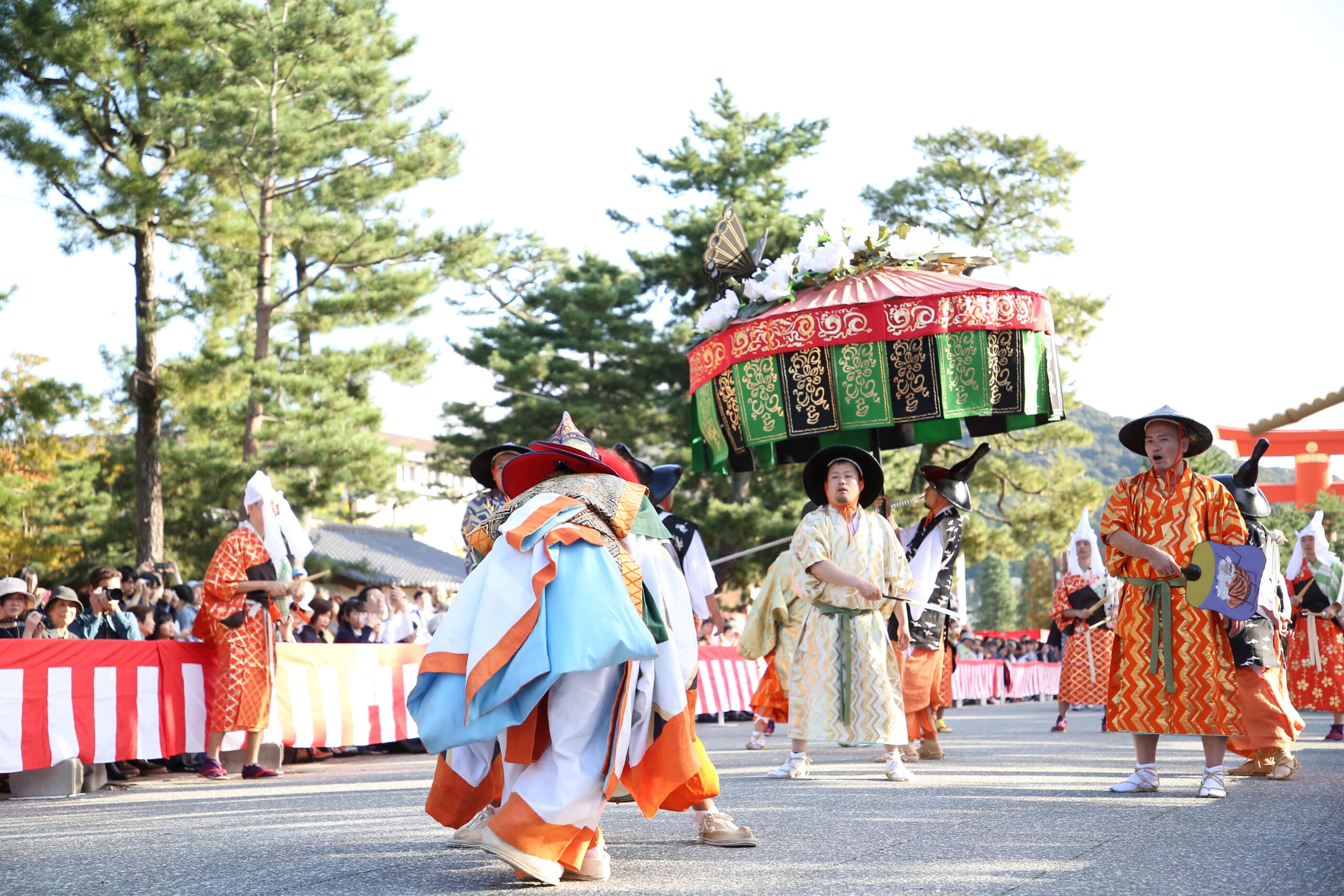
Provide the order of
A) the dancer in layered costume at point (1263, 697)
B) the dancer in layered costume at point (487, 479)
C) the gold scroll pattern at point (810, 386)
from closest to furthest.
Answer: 1. the dancer in layered costume at point (487, 479)
2. the dancer in layered costume at point (1263, 697)
3. the gold scroll pattern at point (810, 386)

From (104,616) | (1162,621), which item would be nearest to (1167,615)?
(1162,621)

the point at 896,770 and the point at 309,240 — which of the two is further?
the point at 309,240

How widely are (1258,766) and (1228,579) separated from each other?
5.63 feet

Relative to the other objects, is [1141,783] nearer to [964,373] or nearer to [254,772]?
[964,373]

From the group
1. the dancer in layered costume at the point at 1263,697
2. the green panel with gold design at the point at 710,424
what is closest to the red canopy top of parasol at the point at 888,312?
the green panel with gold design at the point at 710,424

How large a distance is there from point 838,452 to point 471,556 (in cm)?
228

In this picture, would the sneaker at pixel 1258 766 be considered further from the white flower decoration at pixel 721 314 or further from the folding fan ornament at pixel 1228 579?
the white flower decoration at pixel 721 314

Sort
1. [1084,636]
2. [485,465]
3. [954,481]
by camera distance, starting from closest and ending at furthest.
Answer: [485,465]
[954,481]
[1084,636]

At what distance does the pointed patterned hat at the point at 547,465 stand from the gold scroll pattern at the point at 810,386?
4.27 metres

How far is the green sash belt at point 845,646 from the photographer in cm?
698

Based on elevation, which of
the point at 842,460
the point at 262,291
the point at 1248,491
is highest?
the point at 262,291

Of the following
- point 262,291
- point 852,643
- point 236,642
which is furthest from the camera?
point 262,291

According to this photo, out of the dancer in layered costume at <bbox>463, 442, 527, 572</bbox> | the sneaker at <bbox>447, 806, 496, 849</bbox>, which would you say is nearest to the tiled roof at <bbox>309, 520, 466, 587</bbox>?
the dancer in layered costume at <bbox>463, 442, 527, 572</bbox>

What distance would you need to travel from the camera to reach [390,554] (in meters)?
39.7
